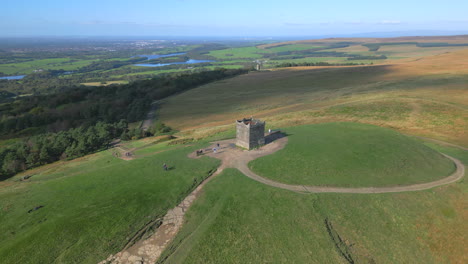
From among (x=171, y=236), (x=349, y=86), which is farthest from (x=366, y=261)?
(x=349, y=86)

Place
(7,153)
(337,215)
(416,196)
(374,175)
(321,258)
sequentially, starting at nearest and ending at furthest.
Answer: (321,258) < (337,215) < (416,196) < (374,175) < (7,153)

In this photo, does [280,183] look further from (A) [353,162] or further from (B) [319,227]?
(A) [353,162]

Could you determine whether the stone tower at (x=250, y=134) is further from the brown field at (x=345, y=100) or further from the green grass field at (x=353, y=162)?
the brown field at (x=345, y=100)

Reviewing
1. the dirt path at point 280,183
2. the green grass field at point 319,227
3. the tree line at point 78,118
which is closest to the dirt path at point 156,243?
the green grass field at point 319,227

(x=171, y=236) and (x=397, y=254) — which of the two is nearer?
(x=397, y=254)

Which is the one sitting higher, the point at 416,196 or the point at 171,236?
the point at 416,196

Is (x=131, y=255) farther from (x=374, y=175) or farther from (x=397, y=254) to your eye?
(x=374, y=175)

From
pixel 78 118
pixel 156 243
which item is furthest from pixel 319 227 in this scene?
pixel 78 118
